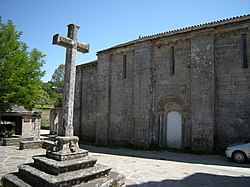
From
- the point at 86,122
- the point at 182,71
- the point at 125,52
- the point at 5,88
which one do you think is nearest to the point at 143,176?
the point at 182,71

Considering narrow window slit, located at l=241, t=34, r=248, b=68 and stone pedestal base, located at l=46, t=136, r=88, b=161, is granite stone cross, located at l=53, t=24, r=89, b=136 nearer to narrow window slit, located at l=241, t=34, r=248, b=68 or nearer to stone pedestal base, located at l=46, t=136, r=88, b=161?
stone pedestal base, located at l=46, t=136, r=88, b=161

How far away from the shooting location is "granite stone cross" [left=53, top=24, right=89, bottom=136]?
514 centimetres

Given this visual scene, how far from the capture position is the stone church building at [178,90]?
10602 mm

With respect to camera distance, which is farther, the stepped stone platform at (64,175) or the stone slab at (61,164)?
the stone slab at (61,164)

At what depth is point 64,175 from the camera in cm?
410

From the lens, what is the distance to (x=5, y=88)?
11398mm

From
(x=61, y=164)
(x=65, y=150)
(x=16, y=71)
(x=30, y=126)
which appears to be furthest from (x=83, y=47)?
(x=30, y=126)

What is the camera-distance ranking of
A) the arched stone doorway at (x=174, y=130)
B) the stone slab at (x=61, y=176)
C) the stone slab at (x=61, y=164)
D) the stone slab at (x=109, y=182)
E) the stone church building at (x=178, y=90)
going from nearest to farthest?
the stone slab at (x=61, y=176)
the stone slab at (x=61, y=164)
the stone slab at (x=109, y=182)
the stone church building at (x=178, y=90)
the arched stone doorway at (x=174, y=130)

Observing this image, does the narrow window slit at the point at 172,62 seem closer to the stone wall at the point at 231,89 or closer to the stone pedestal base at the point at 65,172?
the stone wall at the point at 231,89

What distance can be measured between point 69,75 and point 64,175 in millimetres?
2608

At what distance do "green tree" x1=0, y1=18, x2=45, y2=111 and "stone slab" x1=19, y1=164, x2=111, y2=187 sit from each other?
8.14 meters

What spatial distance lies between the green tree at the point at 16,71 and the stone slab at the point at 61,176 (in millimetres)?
8145

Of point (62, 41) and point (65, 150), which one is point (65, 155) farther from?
point (62, 41)

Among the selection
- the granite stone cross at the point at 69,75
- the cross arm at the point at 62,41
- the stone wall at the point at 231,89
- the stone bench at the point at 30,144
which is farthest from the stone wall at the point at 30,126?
the stone wall at the point at 231,89
